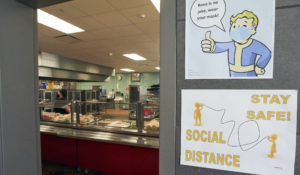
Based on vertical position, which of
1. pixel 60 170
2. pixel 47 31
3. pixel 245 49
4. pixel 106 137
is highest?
pixel 47 31

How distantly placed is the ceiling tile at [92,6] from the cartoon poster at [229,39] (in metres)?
1.76

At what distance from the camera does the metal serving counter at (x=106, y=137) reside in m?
2.20

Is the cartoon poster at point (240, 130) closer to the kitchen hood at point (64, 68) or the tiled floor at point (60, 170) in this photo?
the tiled floor at point (60, 170)

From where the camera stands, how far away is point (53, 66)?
5168 millimetres

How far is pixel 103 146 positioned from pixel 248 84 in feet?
8.02

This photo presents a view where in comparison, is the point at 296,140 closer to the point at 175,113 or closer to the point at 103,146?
the point at 175,113

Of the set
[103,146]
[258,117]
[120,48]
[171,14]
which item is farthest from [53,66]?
[258,117]

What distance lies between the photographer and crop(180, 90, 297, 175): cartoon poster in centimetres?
58

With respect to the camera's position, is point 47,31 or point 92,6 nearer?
point 92,6

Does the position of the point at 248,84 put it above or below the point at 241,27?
below

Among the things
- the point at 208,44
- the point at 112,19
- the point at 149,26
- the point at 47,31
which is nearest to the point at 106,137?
the point at 112,19

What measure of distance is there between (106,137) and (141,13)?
2077 mm

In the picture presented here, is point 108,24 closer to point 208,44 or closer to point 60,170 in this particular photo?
point 208,44

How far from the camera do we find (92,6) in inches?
82.1
